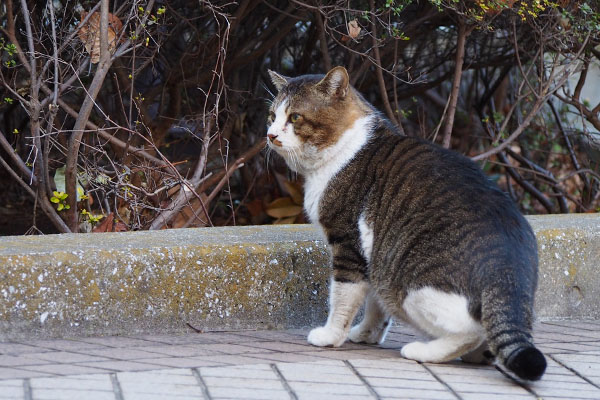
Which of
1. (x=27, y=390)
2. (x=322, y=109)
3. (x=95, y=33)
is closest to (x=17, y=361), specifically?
(x=27, y=390)

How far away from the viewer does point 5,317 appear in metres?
3.44

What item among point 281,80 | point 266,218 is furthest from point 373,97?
point 281,80

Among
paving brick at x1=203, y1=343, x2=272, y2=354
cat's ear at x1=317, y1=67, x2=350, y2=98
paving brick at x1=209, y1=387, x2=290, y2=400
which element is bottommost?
paving brick at x1=203, y1=343, x2=272, y2=354

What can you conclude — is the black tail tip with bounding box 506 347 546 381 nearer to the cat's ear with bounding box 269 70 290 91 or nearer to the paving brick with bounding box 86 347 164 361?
the paving brick with bounding box 86 347 164 361

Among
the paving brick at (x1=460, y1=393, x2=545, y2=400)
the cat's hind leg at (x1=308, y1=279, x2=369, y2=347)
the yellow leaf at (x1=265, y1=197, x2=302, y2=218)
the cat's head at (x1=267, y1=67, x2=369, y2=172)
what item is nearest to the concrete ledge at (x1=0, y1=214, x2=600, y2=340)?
the cat's hind leg at (x1=308, y1=279, x2=369, y2=347)

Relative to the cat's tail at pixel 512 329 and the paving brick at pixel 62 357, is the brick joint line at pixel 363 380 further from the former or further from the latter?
the paving brick at pixel 62 357

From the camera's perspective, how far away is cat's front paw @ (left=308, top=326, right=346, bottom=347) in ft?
12.0

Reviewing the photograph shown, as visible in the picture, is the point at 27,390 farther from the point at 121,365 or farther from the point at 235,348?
the point at 235,348

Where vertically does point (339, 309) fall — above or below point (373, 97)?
below

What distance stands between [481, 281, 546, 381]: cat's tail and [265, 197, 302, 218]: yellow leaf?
3.33m

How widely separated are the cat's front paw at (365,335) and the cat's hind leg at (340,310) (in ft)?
0.61

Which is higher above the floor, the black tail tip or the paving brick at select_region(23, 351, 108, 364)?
the black tail tip

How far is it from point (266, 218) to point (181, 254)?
9.78 feet

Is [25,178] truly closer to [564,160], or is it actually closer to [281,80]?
[281,80]
